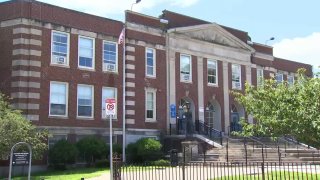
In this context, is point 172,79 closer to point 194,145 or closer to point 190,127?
point 190,127

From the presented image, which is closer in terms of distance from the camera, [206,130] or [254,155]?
[254,155]

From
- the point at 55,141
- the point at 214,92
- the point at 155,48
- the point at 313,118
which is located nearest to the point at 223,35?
the point at 214,92

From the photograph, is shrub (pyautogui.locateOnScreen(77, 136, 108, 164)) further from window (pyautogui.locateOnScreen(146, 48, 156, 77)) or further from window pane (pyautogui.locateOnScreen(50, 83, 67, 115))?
window (pyautogui.locateOnScreen(146, 48, 156, 77))

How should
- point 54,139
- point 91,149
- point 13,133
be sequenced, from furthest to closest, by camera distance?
point 54,139 → point 91,149 → point 13,133

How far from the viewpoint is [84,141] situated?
1232 inches

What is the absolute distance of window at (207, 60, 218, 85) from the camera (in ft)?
136

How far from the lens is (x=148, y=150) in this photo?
106 ft

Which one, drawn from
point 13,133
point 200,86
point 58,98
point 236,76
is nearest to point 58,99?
point 58,98

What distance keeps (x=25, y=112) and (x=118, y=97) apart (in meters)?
6.99

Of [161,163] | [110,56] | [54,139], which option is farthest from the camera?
[110,56]

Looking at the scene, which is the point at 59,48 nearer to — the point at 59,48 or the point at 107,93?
the point at 59,48

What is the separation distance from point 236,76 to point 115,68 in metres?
12.9

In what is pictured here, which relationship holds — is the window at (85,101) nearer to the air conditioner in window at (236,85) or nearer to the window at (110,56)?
the window at (110,56)

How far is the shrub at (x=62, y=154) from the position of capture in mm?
29406
